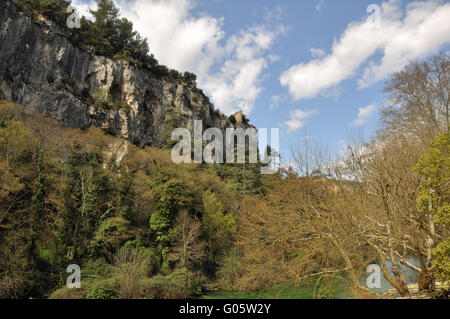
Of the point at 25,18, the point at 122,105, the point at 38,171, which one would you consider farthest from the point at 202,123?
the point at 38,171

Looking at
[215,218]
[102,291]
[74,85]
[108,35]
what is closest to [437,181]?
[102,291]

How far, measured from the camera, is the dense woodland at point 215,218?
7.64 m

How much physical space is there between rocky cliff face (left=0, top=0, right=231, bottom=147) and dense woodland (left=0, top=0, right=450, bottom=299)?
491 centimetres

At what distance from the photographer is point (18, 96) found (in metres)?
24.8

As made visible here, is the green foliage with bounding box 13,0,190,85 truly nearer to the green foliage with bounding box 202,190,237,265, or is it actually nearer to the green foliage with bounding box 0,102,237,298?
the green foliage with bounding box 0,102,237,298

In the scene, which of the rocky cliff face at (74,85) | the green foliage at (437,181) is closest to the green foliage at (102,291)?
the green foliage at (437,181)

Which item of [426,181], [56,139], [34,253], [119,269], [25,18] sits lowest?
[119,269]

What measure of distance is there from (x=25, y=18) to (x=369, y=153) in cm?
3320

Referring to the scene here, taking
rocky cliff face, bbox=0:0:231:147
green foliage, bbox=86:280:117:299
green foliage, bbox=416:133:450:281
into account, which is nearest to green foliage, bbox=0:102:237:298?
green foliage, bbox=86:280:117:299

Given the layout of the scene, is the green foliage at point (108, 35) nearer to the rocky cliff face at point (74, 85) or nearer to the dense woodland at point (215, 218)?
the rocky cliff face at point (74, 85)

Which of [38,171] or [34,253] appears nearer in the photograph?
[34,253]

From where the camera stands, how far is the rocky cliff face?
2488 cm

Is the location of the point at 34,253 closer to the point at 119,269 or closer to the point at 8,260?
the point at 8,260

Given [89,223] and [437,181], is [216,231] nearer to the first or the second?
[89,223]
